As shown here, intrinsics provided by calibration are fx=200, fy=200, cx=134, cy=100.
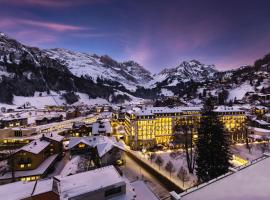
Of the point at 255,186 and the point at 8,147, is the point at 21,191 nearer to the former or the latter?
the point at 255,186

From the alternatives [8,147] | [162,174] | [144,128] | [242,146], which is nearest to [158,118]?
[144,128]

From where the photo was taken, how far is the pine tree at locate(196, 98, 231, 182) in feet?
117

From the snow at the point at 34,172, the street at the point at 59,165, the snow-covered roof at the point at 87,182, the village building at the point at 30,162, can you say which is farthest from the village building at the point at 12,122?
the snow-covered roof at the point at 87,182

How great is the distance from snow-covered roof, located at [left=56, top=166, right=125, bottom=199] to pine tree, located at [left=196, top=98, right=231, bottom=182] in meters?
16.1

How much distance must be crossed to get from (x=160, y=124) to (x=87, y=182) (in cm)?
6721

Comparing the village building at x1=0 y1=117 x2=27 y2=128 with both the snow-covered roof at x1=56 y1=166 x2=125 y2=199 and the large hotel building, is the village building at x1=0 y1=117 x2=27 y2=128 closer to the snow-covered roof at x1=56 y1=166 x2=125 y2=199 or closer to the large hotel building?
the large hotel building

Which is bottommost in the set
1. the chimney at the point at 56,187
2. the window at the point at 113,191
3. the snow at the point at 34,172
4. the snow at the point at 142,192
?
the snow at the point at 34,172

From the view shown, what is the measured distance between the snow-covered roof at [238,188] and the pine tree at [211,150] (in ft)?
62.8

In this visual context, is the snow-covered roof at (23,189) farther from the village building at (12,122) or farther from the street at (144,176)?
the village building at (12,122)

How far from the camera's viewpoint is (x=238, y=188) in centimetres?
1455

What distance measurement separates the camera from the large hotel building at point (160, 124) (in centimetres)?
8606

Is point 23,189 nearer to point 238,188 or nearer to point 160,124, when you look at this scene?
point 238,188

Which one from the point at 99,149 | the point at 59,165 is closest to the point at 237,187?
the point at 99,149

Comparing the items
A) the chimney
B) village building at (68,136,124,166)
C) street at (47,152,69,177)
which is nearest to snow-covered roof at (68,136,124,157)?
village building at (68,136,124,166)
